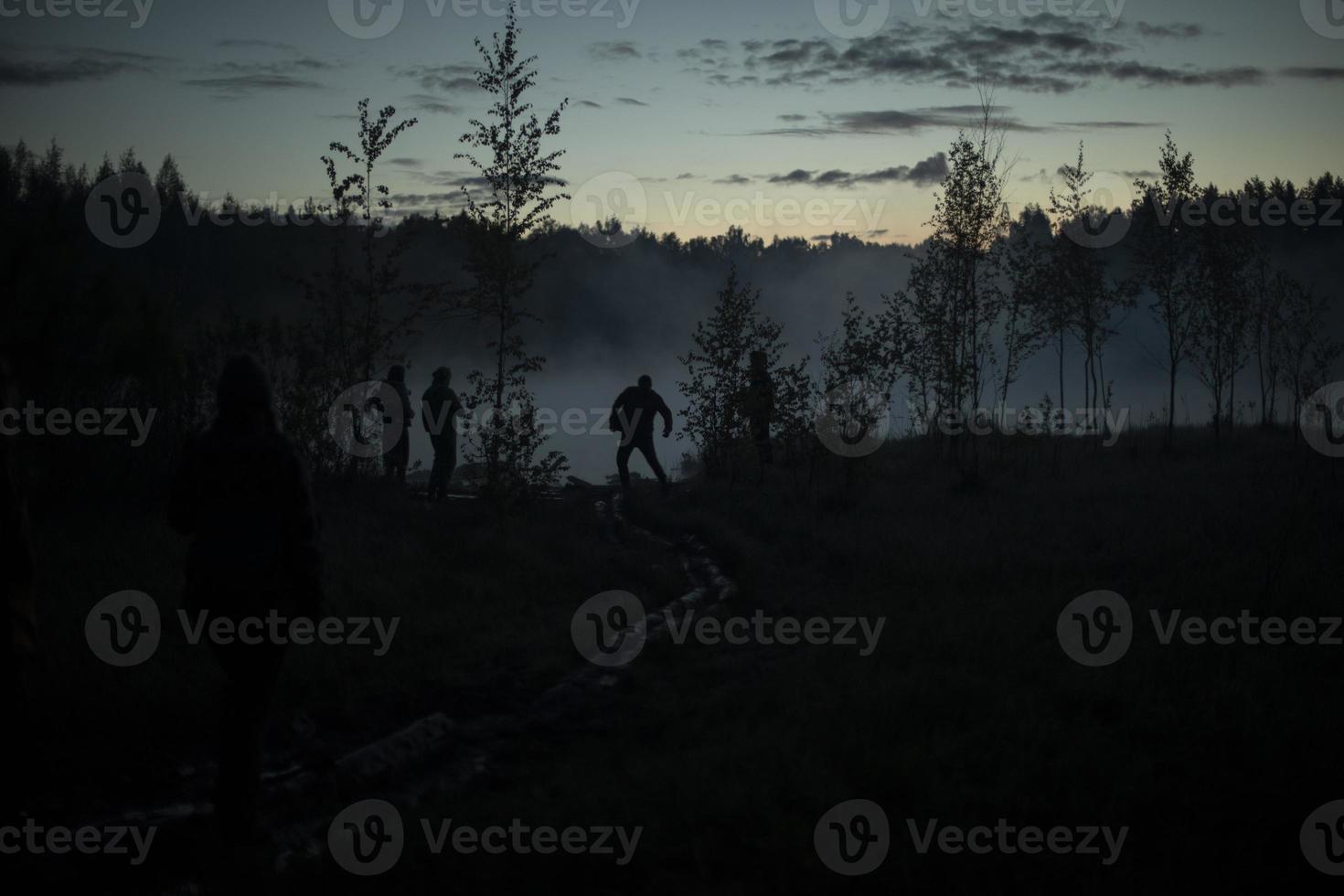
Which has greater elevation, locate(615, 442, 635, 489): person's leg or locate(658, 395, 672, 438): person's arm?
locate(658, 395, 672, 438): person's arm

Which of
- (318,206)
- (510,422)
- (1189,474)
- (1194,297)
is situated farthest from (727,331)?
(1194,297)

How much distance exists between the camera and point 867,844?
5.40 meters

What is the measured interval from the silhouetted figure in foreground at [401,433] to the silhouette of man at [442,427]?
38 centimetres

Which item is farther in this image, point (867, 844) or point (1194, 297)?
point (1194, 297)

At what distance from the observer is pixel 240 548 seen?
5.42m

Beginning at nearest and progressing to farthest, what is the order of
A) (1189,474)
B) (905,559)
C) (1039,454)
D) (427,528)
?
(905,559) < (427,528) < (1189,474) < (1039,454)

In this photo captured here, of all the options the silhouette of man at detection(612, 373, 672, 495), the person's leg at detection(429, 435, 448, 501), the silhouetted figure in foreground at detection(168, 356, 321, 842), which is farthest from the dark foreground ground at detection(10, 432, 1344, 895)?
the silhouette of man at detection(612, 373, 672, 495)

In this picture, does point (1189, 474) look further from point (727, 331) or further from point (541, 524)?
point (541, 524)

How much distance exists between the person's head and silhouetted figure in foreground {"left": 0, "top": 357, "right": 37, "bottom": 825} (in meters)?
1.48

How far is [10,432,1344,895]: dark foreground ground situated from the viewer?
522 centimetres

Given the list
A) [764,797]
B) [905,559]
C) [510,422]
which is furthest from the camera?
[510,422]

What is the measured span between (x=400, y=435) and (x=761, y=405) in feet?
24.7

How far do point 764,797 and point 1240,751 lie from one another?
3474 millimetres

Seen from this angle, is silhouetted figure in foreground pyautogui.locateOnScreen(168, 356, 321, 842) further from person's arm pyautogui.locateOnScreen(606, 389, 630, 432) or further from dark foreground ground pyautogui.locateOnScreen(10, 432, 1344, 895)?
person's arm pyautogui.locateOnScreen(606, 389, 630, 432)
